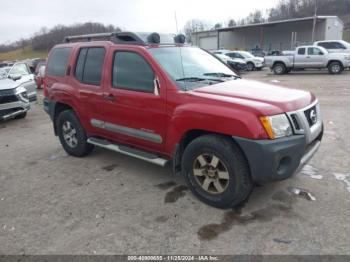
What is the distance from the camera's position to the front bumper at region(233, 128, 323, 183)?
122 inches

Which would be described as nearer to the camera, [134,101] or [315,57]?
[134,101]

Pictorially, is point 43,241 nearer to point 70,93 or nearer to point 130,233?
point 130,233

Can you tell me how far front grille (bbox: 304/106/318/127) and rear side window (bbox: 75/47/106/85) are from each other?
9.39 ft

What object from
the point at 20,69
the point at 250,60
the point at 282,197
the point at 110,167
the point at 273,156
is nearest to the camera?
the point at 273,156

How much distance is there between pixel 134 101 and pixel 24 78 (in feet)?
30.6

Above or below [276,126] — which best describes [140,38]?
above

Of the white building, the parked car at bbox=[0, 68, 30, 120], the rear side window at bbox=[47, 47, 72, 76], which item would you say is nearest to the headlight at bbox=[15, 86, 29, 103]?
the parked car at bbox=[0, 68, 30, 120]

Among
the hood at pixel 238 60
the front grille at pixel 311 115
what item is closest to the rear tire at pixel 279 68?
the hood at pixel 238 60

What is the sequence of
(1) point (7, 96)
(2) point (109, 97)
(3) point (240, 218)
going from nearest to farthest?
(3) point (240, 218), (2) point (109, 97), (1) point (7, 96)

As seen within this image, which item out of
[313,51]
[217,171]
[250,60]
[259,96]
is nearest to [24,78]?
[217,171]

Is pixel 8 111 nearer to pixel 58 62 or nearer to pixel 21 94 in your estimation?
pixel 21 94

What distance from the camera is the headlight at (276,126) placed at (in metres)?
3.12

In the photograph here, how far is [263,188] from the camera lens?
13.3ft

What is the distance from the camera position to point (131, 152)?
14.4 feet
